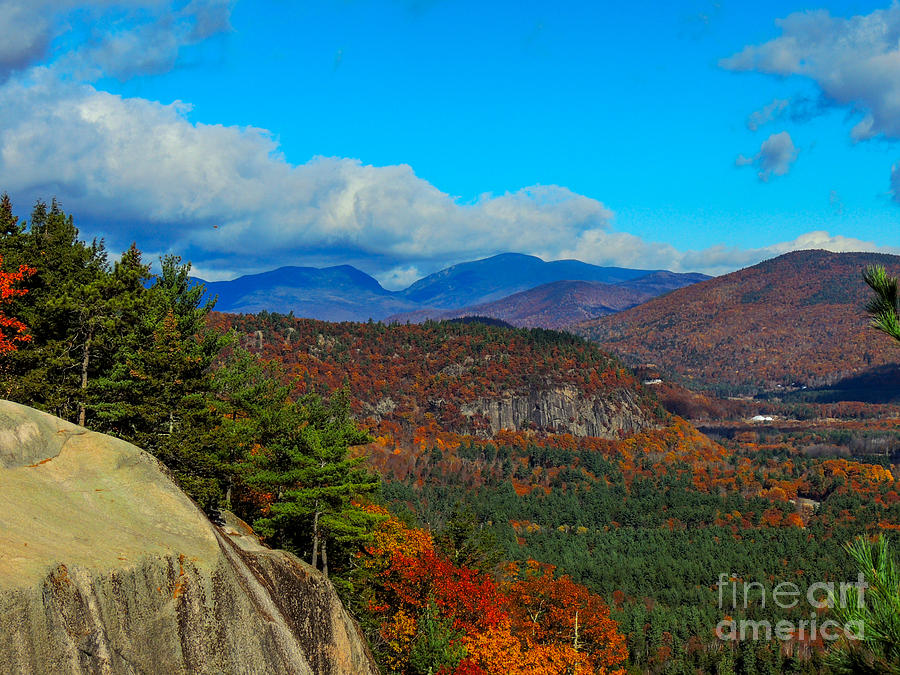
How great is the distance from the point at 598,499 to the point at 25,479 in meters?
179

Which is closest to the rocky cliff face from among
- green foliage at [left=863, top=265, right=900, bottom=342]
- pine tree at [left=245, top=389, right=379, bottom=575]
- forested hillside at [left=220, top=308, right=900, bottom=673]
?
pine tree at [left=245, top=389, right=379, bottom=575]

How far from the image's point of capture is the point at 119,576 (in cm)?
1675

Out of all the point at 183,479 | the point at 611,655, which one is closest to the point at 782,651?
the point at 611,655

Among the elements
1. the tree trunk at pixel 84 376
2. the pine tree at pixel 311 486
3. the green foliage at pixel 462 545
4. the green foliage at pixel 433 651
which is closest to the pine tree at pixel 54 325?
the tree trunk at pixel 84 376

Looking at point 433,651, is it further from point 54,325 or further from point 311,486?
point 54,325

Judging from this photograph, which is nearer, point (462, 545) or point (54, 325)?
point (54, 325)

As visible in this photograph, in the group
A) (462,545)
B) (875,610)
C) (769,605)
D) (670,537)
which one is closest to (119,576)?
(875,610)

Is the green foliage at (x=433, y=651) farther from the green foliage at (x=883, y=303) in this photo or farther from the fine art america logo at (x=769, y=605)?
the fine art america logo at (x=769, y=605)

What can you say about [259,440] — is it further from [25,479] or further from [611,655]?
[611,655]

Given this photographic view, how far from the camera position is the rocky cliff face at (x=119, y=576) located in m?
14.7

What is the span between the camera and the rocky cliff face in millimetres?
14701

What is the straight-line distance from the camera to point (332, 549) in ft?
136

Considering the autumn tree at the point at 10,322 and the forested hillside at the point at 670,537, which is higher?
the autumn tree at the point at 10,322

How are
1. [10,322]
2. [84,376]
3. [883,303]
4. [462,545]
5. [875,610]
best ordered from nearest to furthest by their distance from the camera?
1. [875,610]
2. [883,303]
3. [10,322]
4. [84,376]
5. [462,545]
